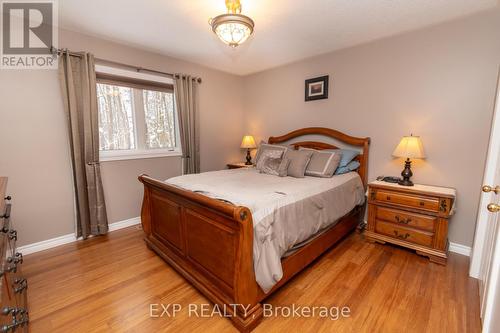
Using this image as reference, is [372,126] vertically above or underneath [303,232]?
above

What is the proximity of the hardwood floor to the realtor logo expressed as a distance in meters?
1.97

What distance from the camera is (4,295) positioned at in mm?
947

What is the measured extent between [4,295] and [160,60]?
3.07m

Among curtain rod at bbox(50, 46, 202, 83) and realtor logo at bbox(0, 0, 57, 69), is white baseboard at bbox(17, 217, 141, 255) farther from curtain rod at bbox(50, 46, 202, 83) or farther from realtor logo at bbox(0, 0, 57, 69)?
curtain rod at bbox(50, 46, 202, 83)

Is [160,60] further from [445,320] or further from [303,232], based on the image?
[445,320]

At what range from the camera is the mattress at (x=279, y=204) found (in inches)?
59.9

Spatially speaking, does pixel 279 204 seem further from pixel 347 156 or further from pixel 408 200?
pixel 347 156

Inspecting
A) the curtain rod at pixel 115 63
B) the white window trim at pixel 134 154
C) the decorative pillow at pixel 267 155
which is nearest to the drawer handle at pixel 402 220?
the decorative pillow at pixel 267 155

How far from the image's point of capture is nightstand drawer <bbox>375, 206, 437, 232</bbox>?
2.25 metres

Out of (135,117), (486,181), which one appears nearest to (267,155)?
(135,117)

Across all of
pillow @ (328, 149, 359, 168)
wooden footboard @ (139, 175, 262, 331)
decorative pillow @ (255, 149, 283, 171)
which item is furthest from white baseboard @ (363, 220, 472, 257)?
wooden footboard @ (139, 175, 262, 331)

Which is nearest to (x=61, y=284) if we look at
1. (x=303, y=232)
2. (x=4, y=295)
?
(x=4, y=295)

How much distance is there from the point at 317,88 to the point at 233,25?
195 cm

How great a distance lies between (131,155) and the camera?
3141 millimetres
